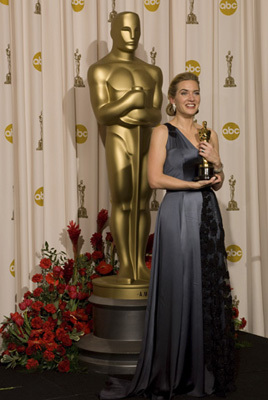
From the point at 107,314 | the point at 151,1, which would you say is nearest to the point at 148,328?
the point at 107,314

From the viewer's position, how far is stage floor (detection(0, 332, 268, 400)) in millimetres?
2854

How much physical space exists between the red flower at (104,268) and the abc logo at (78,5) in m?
1.55

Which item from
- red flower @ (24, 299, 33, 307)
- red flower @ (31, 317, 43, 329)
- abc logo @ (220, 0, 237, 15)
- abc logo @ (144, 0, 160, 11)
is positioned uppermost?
abc logo @ (220, 0, 237, 15)

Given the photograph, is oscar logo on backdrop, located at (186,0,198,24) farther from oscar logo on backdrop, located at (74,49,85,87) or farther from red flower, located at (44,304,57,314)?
red flower, located at (44,304,57,314)

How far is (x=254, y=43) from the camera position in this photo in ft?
14.3

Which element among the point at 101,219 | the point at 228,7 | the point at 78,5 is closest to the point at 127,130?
the point at 101,219

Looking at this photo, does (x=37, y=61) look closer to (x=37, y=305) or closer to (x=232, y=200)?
(x=37, y=305)

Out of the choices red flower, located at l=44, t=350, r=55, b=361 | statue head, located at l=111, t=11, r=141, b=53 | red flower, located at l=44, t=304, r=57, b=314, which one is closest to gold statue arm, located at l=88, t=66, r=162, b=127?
statue head, located at l=111, t=11, r=141, b=53

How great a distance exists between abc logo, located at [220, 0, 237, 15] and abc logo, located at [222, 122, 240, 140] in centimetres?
75

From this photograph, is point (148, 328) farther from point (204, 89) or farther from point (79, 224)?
point (204, 89)

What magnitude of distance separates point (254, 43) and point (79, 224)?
1.74 meters

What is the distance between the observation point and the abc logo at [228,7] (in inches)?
170

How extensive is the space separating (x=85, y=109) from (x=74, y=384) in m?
1.68

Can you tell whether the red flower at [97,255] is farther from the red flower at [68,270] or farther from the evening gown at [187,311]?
the evening gown at [187,311]
